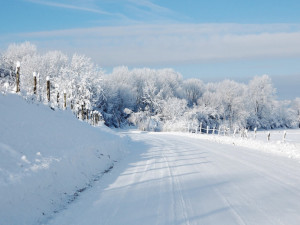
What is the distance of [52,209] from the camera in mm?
5867

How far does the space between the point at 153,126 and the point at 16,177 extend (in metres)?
47.8

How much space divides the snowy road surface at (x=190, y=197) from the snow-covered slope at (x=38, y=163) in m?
0.50

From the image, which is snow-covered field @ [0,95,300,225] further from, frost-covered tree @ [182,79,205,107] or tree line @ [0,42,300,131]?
frost-covered tree @ [182,79,205,107]

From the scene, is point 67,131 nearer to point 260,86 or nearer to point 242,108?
point 242,108

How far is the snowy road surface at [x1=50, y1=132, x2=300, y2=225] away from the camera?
5383mm

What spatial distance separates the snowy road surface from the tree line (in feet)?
135

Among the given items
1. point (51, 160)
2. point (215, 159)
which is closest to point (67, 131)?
point (51, 160)

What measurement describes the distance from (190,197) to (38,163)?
3.80 meters

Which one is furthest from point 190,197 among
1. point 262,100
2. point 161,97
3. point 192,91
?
point 192,91

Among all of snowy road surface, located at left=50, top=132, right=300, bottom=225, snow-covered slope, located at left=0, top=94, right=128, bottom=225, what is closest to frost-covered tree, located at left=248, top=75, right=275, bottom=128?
snowy road surface, located at left=50, top=132, right=300, bottom=225

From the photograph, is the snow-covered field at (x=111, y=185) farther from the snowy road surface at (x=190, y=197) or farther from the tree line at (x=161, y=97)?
the tree line at (x=161, y=97)

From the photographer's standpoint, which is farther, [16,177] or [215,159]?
[215,159]

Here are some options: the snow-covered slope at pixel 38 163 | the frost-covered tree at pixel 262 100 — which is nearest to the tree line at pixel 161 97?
the frost-covered tree at pixel 262 100

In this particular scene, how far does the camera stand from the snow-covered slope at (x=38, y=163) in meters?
5.36
